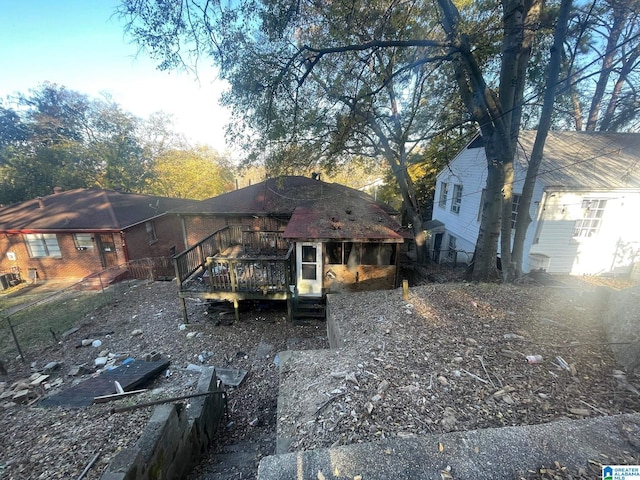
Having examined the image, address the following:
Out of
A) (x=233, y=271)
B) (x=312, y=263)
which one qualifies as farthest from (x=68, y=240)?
(x=312, y=263)

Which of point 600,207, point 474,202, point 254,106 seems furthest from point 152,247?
→ point 600,207

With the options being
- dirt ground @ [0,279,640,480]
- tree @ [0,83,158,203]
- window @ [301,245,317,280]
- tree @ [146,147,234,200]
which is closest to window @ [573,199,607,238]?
dirt ground @ [0,279,640,480]

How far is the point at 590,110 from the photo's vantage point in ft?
45.2

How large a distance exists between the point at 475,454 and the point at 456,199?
13719 mm

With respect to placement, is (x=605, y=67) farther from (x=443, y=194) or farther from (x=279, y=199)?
(x=279, y=199)

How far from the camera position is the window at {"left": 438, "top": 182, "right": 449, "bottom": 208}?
15.2 m

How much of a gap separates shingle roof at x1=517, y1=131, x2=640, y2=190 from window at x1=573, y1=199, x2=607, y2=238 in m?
0.57

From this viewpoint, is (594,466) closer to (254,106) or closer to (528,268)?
(254,106)

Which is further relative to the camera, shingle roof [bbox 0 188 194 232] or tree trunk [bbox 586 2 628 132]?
shingle roof [bbox 0 188 194 232]

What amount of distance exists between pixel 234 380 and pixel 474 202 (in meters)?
12.0

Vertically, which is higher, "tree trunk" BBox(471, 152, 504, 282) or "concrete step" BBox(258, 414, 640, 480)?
"tree trunk" BBox(471, 152, 504, 282)

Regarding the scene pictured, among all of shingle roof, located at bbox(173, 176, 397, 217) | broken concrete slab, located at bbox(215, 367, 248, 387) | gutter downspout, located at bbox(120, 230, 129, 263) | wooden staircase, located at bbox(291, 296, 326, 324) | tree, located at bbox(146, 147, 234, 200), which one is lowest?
broken concrete slab, located at bbox(215, 367, 248, 387)

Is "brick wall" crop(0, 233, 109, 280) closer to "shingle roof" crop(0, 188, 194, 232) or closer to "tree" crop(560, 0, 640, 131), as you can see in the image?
"shingle roof" crop(0, 188, 194, 232)

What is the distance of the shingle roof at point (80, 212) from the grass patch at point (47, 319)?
3.82m
